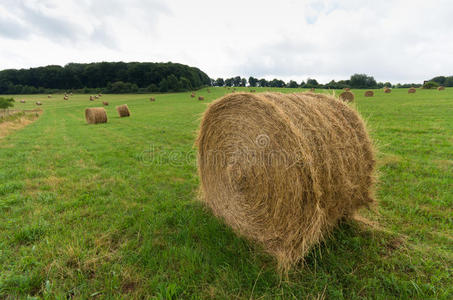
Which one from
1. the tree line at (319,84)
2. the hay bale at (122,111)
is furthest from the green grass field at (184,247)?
the tree line at (319,84)

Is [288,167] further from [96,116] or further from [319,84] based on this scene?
[319,84]

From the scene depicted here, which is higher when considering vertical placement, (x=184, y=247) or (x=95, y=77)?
(x=95, y=77)

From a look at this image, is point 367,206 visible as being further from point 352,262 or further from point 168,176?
point 168,176

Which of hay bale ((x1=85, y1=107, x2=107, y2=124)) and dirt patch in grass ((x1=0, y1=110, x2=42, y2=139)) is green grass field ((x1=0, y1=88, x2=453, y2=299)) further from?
hay bale ((x1=85, y1=107, x2=107, y2=124))

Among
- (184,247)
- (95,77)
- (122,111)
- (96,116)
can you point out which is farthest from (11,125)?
(95,77)

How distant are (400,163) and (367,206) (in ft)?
11.0

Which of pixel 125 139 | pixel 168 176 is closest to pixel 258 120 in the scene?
pixel 168 176

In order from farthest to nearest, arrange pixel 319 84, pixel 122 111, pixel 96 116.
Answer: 1. pixel 319 84
2. pixel 122 111
3. pixel 96 116

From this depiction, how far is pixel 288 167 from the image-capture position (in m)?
2.71

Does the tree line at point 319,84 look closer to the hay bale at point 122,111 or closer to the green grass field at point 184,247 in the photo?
the hay bale at point 122,111

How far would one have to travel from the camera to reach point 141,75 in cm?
8438

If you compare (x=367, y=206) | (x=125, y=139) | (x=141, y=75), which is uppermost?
(x=141, y=75)

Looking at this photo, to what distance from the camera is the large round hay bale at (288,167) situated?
2.65m

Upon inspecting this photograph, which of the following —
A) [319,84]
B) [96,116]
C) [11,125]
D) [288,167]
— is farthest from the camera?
[319,84]
